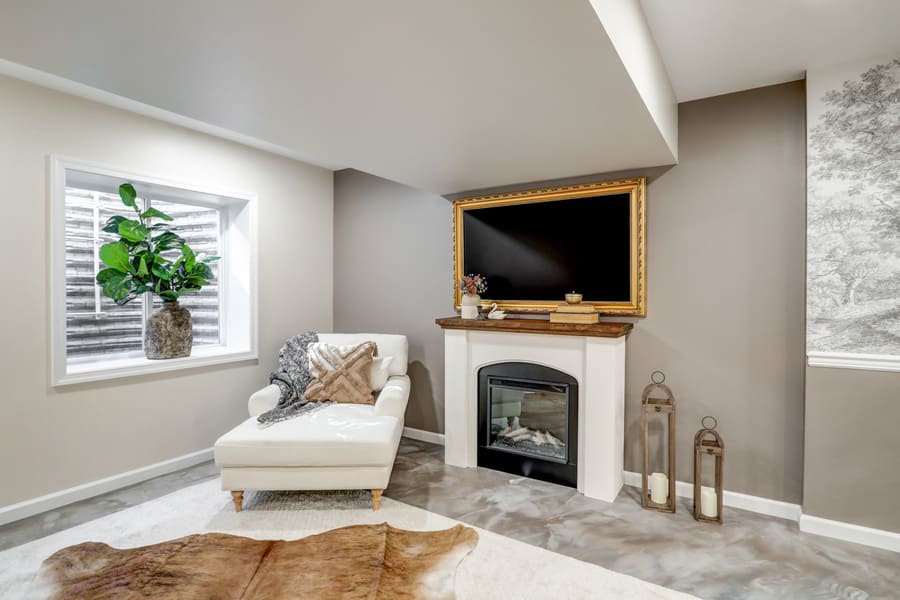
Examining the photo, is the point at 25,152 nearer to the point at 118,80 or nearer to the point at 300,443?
the point at 118,80

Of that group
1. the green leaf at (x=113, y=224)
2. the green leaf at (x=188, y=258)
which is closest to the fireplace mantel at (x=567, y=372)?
the green leaf at (x=188, y=258)

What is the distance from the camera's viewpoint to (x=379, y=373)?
11.2ft

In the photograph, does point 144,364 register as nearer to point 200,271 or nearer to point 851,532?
point 200,271

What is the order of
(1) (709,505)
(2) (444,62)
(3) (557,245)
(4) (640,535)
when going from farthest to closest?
(3) (557,245) → (1) (709,505) → (4) (640,535) → (2) (444,62)

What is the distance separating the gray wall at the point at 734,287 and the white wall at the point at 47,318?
2859 millimetres

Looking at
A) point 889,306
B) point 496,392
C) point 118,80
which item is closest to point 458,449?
point 496,392

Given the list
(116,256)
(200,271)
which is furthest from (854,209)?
(116,256)

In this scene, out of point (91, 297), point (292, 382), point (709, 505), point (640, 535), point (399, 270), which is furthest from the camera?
point (399, 270)

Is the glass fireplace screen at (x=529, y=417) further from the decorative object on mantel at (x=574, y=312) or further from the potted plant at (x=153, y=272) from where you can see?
the potted plant at (x=153, y=272)

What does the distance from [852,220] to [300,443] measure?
318cm

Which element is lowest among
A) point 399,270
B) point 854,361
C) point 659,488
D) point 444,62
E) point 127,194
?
point 659,488

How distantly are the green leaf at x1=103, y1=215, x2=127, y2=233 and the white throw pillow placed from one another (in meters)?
1.97

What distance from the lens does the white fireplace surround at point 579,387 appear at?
2.75 metres

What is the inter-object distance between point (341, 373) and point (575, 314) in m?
1.75
